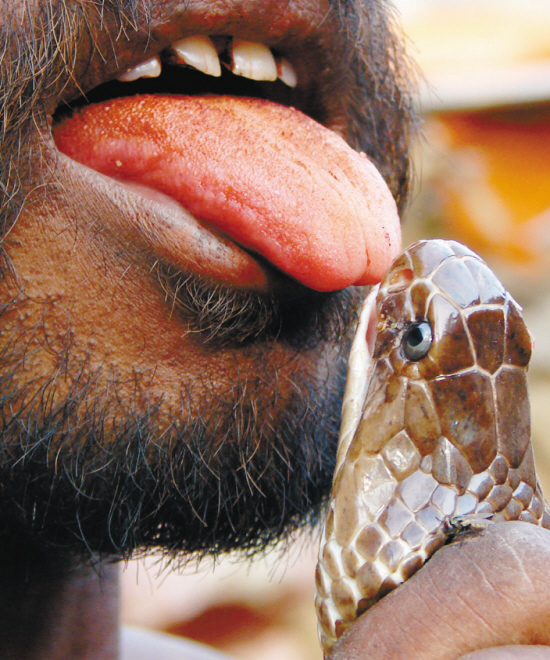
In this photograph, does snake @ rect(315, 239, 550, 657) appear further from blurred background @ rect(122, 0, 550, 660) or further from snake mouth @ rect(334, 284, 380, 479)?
blurred background @ rect(122, 0, 550, 660)

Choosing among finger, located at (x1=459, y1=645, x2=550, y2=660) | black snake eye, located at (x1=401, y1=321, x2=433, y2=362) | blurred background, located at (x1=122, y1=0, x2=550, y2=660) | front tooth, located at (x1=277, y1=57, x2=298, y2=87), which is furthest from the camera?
blurred background, located at (x1=122, y1=0, x2=550, y2=660)

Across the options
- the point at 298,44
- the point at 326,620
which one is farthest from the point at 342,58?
the point at 326,620

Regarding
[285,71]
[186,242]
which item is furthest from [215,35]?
[186,242]

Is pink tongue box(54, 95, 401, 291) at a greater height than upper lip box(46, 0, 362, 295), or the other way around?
upper lip box(46, 0, 362, 295)

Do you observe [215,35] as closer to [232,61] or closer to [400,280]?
[232,61]

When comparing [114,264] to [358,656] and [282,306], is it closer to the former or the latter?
[282,306]

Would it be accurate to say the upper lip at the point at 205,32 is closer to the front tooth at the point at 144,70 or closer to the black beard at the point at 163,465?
the front tooth at the point at 144,70

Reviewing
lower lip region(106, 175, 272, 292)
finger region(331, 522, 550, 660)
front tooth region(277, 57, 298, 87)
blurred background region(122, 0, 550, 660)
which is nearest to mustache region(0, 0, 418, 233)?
lower lip region(106, 175, 272, 292)

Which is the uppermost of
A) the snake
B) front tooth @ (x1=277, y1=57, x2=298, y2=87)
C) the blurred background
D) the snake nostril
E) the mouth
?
front tooth @ (x1=277, y1=57, x2=298, y2=87)

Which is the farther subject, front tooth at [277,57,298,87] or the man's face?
front tooth at [277,57,298,87]
